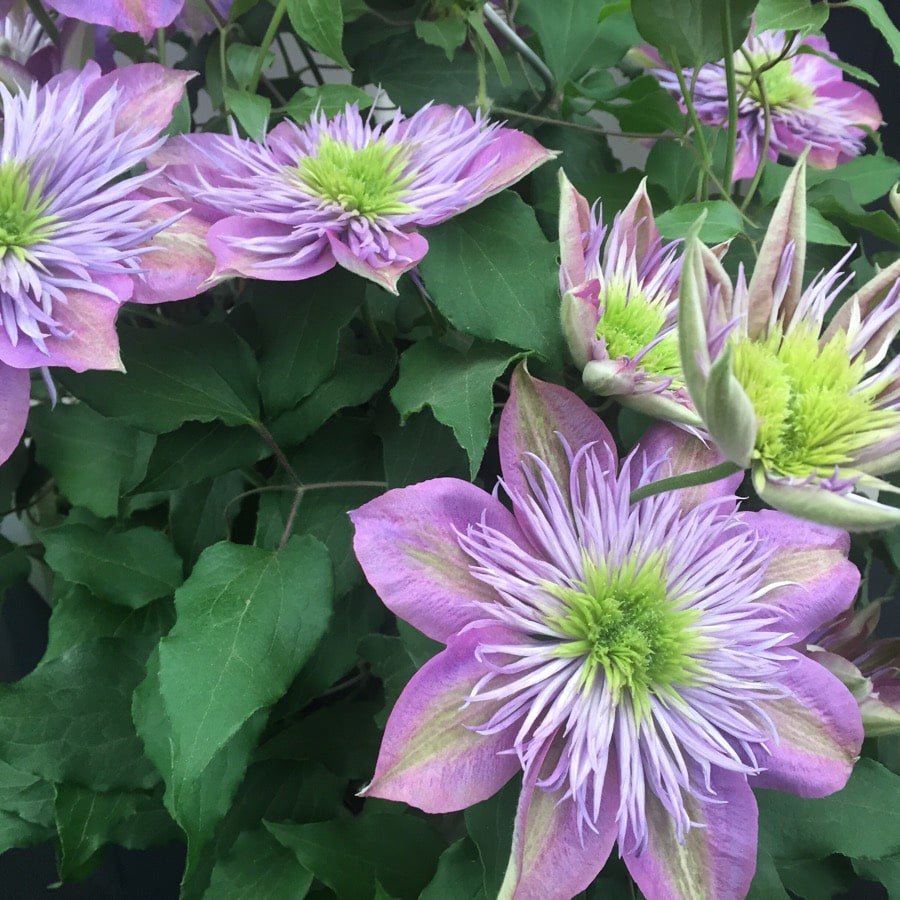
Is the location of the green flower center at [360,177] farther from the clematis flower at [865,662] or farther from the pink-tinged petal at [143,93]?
the clematis flower at [865,662]

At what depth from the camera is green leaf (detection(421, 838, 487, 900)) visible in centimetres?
33

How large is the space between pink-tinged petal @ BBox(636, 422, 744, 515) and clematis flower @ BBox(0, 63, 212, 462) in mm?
180

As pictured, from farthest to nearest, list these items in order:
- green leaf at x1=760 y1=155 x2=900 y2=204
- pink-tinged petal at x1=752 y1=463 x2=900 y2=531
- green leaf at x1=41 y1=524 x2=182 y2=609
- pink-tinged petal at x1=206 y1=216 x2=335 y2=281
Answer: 1. green leaf at x1=760 y1=155 x2=900 y2=204
2. green leaf at x1=41 y1=524 x2=182 y2=609
3. pink-tinged petal at x1=206 y1=216 x2=335 y2=281
4. pink-tinged petal at x1=752 y1=463 x2=900 y2=531

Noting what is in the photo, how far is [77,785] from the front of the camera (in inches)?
14.7

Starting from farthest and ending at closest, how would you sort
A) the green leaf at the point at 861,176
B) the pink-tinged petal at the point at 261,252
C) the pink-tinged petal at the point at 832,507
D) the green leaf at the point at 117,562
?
the green leaf at the point at 861,176, the green leaf at the point at 117,562, the pink-tinged petal at the point at 261,252, the pink-tinged petal at the point at 832,507

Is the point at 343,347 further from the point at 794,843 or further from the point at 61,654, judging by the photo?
the point at 794,843

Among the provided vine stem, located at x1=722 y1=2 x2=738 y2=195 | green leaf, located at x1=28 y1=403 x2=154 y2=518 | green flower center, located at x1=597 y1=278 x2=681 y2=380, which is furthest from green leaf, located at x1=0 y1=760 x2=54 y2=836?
vine stem, located at x1=722 y1=2 x2=738 y2=195

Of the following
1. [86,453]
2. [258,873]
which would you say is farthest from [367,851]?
[86,453]

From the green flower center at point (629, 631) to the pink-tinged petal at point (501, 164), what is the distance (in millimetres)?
145

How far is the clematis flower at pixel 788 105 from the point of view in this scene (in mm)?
527

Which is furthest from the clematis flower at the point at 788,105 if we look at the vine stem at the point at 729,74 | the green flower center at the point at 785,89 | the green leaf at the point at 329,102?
the green leaf at the point at 329,102

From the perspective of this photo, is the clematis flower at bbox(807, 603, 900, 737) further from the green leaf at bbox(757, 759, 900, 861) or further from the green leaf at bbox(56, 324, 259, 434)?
the green leaf at bbox(56, 324, 259, 434)

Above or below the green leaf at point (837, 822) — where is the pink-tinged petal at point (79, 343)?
above

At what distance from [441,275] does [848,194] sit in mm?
286
